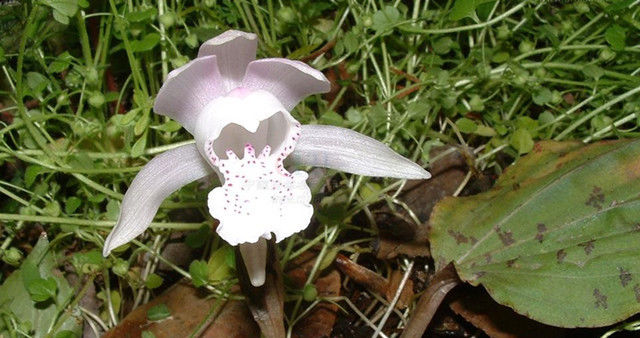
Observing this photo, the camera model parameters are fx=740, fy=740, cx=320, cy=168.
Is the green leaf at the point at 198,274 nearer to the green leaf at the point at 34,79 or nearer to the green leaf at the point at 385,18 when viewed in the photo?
the green leaf at the point at 34,79

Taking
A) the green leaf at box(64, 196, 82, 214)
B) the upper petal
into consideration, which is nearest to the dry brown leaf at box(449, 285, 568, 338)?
the upper petal

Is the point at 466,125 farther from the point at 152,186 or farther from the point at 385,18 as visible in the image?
the point at 152,186

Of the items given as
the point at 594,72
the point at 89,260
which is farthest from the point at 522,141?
the point at 89,260

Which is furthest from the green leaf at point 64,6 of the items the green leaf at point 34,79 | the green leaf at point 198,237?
the green leaf at point 198,237

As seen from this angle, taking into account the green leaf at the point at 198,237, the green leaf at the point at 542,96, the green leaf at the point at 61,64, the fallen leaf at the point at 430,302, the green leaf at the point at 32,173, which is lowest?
the fallen leaf at the point at 430,302

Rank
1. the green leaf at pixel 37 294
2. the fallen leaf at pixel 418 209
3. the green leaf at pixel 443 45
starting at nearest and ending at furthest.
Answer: the green leaf at pixel 37 294, the fallen leaf at pixel 418 209, the green leaf at pixel 443 45

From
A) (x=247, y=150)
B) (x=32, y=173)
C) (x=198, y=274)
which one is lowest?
(x=198, y=274)

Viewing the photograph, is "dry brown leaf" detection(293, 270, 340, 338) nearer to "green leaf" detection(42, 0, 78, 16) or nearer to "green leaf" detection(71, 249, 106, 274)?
"green leaf" detection(71, 249, 106, 274)

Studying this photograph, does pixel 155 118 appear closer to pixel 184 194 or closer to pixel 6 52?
pixel 184 194
